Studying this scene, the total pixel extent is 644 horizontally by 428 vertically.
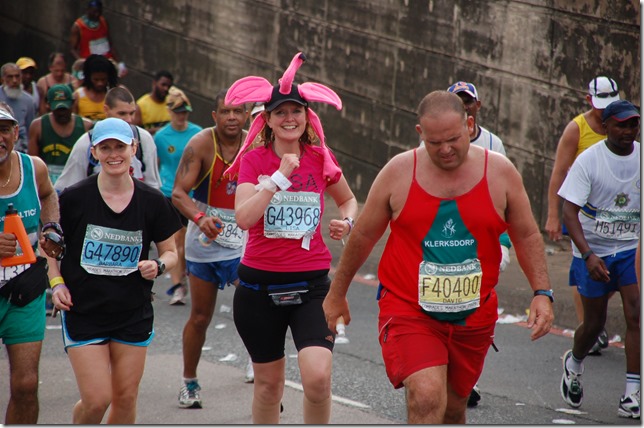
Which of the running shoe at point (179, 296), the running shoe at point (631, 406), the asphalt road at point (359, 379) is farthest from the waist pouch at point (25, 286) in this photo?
the running shoe at point (179, 296)

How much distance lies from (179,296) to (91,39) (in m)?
10.6

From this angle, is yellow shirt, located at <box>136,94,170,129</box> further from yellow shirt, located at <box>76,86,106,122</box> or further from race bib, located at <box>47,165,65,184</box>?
race bib, located at <box>47,165,65,184</box>

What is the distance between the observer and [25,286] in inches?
238

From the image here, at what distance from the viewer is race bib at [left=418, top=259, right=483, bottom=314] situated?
5395 mm

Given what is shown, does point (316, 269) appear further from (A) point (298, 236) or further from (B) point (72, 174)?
(B) point (72, 174)

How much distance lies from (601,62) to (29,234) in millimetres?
7351

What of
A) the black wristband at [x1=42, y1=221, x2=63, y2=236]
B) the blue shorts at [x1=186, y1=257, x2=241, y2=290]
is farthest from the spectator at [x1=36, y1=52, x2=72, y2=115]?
the black wristband at [x1=42, y1=221, x2=63, y2=236]

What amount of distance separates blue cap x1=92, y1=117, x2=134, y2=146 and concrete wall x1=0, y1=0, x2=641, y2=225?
6786 mm

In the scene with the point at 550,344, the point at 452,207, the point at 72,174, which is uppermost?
the point at 452,207

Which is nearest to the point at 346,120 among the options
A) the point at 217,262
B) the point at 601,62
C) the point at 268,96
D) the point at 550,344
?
the point at 601,62

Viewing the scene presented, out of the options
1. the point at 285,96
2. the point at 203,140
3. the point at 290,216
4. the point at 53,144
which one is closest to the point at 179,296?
the point at 53,144

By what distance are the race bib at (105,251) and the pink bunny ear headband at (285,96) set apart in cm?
82

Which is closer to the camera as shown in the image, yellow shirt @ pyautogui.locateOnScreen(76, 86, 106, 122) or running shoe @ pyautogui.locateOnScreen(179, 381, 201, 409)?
running shoe @ pyautogui.locateOnScreen(179, 381, 201, 409)

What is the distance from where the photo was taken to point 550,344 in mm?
9383
